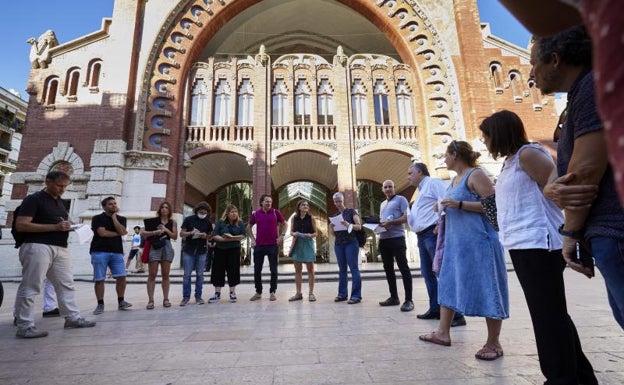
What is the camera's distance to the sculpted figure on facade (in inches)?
567

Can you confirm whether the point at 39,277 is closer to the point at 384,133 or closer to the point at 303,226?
the point at 303,226

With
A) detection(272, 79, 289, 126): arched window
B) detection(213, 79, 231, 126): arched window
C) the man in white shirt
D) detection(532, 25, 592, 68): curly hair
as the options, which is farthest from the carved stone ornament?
detection(532, 25, 592, 68): curly hair

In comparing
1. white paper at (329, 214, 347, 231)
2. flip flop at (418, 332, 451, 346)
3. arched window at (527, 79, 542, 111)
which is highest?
arched window at (527, 79, 542, 111)

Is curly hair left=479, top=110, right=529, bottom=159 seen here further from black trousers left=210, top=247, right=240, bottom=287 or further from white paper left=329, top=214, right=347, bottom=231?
black trousers left=210, top=247, right=240, bottom=287

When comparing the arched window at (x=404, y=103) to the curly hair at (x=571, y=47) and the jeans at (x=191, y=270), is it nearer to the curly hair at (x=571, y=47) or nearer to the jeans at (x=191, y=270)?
the jeans at (x=191, y=270)

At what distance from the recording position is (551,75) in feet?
4.96

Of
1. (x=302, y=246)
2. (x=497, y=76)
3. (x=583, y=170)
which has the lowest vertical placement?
(x=302, y=246)

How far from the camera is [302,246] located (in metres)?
5.89

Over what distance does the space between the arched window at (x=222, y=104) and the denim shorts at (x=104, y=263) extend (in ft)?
36.5

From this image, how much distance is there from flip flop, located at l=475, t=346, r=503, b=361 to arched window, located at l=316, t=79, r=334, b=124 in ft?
46.0

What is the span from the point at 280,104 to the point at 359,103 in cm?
369

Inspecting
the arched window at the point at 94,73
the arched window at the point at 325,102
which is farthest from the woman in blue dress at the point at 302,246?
the arched window at the point at 94,73

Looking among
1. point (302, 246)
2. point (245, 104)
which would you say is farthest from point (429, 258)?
point (245, 104)

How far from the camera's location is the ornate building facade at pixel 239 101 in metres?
13.5
